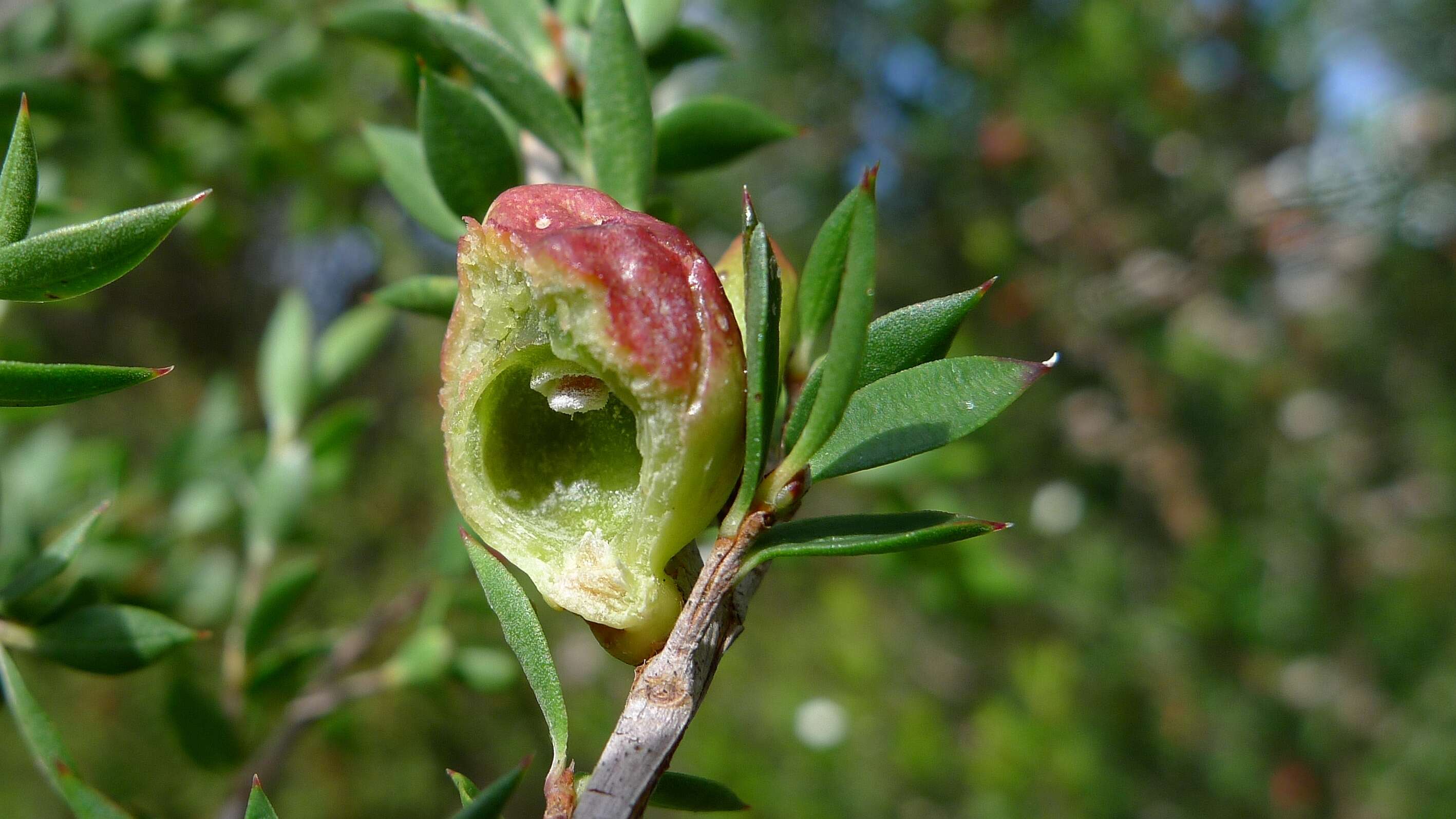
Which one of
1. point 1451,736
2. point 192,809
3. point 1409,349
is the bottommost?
point 192,809

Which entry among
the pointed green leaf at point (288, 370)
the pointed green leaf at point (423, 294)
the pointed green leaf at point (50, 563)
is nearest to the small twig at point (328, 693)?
the pointed green leaf at point (288, 370)

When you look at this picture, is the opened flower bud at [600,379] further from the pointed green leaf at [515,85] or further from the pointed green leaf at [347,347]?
the pointed green leaf at [347,347]

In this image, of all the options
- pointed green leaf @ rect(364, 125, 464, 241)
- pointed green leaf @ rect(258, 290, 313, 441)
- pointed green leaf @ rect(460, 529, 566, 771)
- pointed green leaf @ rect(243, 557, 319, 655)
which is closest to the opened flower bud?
pointed green leaf @ rect(460, 529, 566, 771)

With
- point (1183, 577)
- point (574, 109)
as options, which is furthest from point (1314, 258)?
point (574, 109)

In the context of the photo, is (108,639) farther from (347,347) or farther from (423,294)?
(347,347)

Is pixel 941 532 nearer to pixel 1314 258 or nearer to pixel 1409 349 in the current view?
pixel 1314 258

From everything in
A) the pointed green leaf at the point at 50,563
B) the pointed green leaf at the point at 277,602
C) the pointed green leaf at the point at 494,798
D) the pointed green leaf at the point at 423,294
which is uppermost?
the pointed green leaf at the point at 423,294

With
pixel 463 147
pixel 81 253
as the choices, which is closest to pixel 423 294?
pixel 463 147
